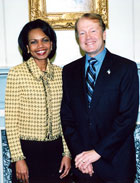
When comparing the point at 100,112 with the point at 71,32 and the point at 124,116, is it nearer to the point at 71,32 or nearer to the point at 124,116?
the point at 124,116

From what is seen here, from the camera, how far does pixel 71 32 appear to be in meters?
2.49

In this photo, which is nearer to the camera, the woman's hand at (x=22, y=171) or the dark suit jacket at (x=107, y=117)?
the dark suit jacket at (x=107, y=117)

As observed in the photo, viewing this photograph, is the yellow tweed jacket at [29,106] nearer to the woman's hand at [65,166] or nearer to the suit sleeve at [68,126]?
the suit sleeve at [68,126]

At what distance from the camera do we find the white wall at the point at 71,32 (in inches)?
96.4

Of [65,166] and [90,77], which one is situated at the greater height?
[90,77]

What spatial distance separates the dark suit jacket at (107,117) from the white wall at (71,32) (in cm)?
72

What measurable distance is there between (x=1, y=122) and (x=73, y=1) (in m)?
1.44

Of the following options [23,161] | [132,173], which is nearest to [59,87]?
[23,161]

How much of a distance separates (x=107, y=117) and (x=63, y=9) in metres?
1.26

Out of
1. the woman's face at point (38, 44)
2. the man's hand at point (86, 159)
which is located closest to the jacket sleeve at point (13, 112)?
the woman's face at point (38, 44)

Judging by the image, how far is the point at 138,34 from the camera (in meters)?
2.48

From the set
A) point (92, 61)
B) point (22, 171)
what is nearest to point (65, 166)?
point (22, 171)

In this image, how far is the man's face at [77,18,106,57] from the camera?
1.72 metres

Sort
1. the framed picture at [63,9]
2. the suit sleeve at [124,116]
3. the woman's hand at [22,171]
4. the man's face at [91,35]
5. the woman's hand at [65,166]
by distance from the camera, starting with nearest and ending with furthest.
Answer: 1. the suit sleeve at [124,116]
2. the man's face at [91,35]
3. the woman's hand at [22,171]
4. the woman's hand at [65,166]
5. the framed picture at [63,9]
